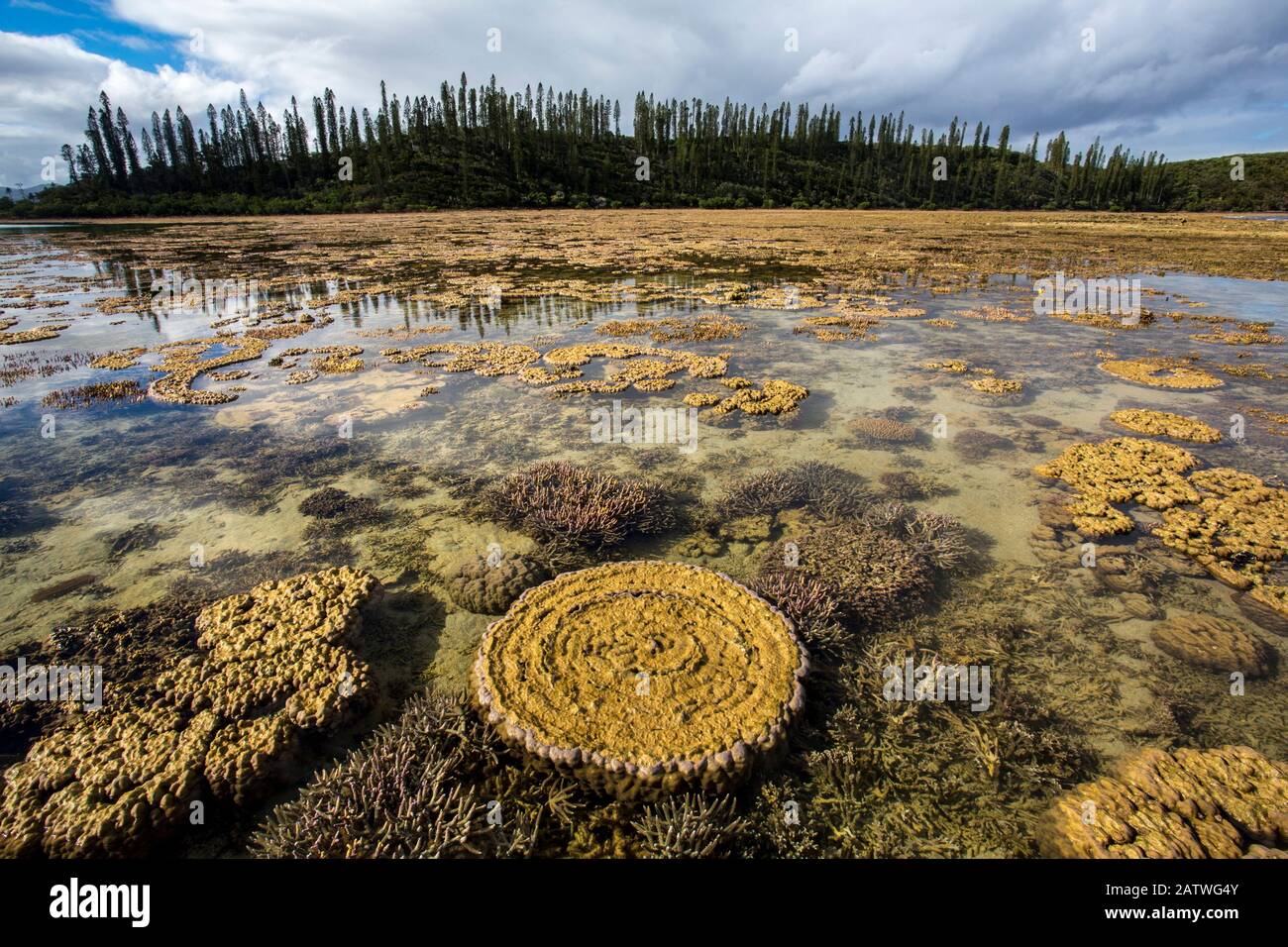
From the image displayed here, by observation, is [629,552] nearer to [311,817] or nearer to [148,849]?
[311,817]

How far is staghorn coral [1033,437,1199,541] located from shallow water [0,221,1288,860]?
295mm

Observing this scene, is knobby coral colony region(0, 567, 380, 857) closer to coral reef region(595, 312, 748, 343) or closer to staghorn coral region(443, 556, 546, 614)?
staghorn coral region(443, 556, 546, 614)

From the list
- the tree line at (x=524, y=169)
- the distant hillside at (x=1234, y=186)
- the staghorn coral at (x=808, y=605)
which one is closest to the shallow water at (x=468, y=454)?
the staghorn coral at (x=808, y=605)

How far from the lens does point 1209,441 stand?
7.26m

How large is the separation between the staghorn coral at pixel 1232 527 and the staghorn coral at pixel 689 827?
5054mm

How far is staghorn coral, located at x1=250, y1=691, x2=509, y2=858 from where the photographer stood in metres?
2.81

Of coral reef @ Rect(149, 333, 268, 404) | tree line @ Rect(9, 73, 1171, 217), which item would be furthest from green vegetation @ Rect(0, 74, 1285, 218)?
coral reef @ Rect(149, 333, 268, 404)

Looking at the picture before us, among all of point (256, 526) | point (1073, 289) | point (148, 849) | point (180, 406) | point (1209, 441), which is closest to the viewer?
point (148, 849)

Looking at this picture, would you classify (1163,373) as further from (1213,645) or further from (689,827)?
(689,827)

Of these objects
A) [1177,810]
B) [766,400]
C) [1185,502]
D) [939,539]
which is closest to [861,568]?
[939,539]

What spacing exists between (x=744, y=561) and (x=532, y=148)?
91.6m

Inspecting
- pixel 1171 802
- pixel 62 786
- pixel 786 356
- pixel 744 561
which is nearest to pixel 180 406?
pixel 62 786

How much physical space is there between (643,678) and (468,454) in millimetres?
4551

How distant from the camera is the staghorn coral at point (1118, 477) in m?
5.66
